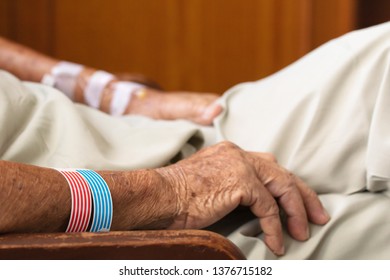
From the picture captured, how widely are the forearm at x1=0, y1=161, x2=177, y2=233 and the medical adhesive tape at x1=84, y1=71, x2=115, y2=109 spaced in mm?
703

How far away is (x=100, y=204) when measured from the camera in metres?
0.75

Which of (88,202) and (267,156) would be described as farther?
(267,156)

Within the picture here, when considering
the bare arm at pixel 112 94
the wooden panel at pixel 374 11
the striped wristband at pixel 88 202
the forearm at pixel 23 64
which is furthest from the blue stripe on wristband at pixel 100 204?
the wooden panel at pixel 374 11

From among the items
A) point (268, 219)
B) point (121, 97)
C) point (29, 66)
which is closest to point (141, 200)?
point (268, 219)

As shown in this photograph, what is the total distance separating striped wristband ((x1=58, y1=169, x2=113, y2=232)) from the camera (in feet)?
2.38

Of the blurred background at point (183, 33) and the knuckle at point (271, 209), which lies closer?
the knuckle at point (271, 209)

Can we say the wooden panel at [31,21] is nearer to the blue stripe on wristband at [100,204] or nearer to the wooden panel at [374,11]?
the wooden panel at [374,11]

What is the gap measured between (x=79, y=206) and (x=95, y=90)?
823mm

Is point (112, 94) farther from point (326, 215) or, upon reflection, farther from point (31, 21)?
point (31, 21)

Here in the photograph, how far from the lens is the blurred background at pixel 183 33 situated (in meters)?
2.47

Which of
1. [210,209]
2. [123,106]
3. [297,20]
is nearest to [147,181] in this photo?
Answer: [210,209]

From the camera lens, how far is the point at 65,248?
1.93 feet

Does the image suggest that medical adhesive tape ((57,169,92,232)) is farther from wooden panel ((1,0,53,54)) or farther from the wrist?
wooden panel ((1,0,53,54))

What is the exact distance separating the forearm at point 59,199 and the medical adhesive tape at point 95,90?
70cm
